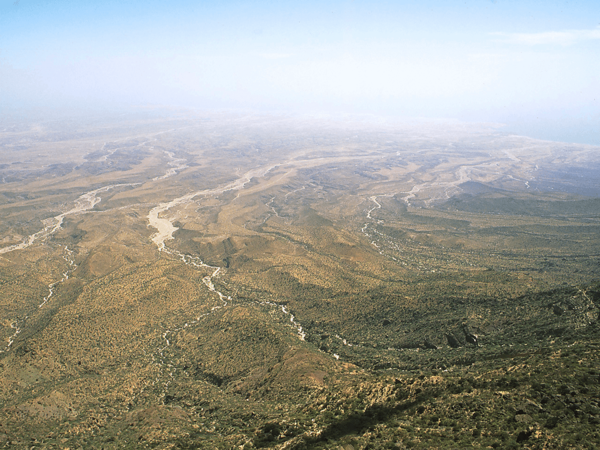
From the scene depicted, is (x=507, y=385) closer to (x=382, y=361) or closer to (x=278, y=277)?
(x=382, y=361)

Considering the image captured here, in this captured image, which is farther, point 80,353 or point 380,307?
point 380,307

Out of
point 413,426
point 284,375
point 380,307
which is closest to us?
point 413,426

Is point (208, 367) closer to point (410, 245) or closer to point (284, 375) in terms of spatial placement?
point (284, 375)

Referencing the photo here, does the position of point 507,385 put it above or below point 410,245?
above

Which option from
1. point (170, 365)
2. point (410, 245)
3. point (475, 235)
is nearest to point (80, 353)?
point (170, 365)

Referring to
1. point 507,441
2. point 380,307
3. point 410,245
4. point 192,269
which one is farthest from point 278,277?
point 507,441

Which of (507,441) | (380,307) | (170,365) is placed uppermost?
(507,441)

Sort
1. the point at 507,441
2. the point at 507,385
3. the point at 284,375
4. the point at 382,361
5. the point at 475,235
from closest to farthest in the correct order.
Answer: the point at 507,441, the point at 507,385, the point at 284,375, the point at 382,361, the point at 475,235
